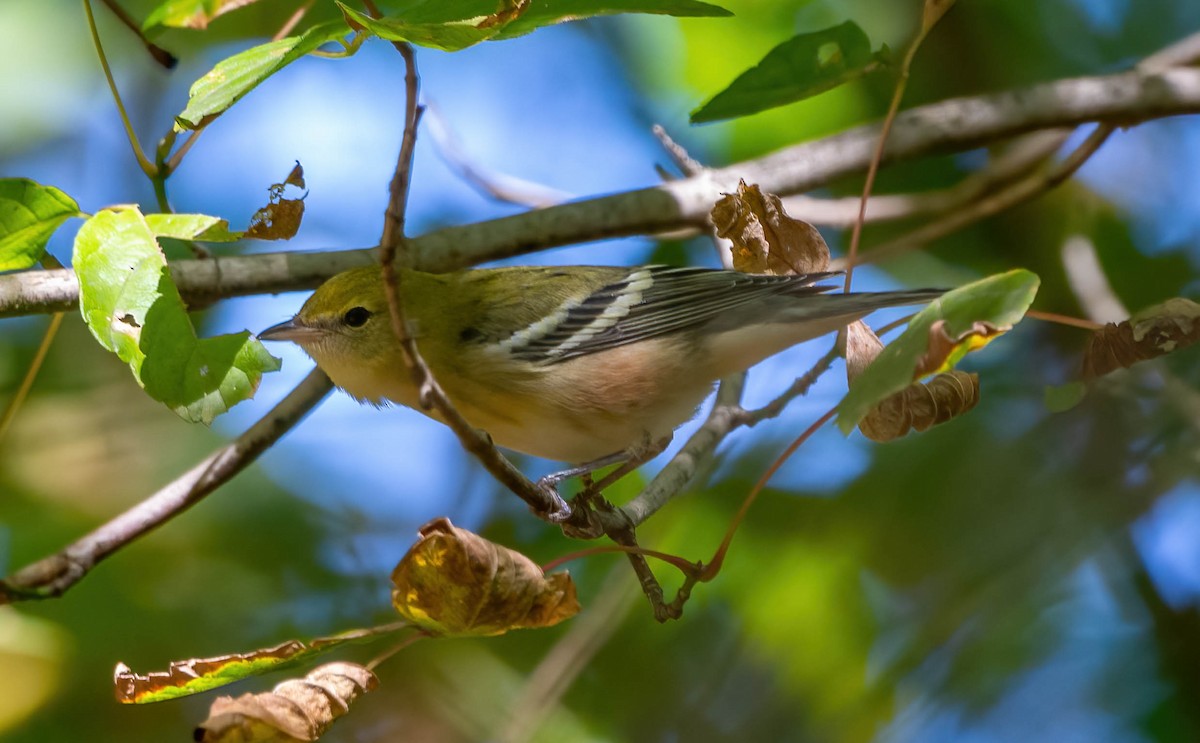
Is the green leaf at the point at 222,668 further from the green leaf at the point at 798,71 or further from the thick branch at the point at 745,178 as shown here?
the green leaf at the point at 798,71

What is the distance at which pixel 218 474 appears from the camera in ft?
9.14

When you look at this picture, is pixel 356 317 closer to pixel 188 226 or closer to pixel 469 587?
pixel 188 226

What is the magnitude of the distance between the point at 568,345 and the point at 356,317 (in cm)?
62

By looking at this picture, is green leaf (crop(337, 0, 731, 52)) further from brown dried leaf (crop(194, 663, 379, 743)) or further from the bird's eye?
the bird's eye

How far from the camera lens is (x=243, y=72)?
6.06 ft

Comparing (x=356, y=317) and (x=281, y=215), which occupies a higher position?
(x=281, y=215)

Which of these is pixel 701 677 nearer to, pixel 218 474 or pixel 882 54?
pixel 218 474

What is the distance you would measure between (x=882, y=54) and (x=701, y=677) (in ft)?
6.99

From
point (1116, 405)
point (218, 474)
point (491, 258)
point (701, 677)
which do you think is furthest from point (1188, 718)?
point (218, 474)

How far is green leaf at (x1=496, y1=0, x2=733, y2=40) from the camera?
1.86 metres

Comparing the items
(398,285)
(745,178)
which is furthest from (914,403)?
(745,178)

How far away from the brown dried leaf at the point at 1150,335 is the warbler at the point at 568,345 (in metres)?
0.78

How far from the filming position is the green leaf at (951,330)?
1.47 metres

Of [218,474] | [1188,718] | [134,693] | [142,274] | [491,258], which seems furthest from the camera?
[1188,718]
